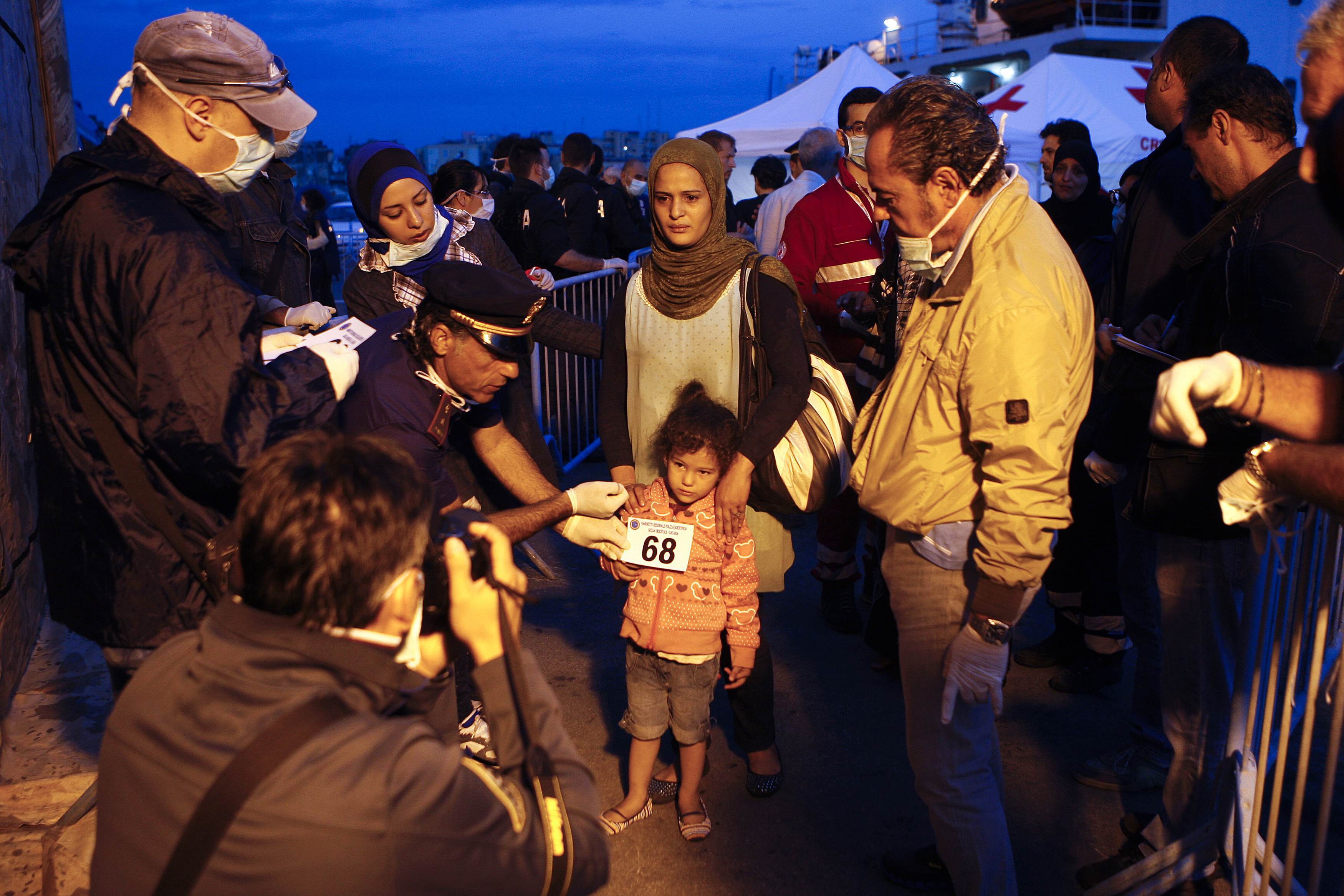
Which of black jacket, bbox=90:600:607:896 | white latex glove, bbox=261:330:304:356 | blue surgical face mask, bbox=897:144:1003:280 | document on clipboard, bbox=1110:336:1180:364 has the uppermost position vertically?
blue surgical face mask, bbox=897:144:1003:280

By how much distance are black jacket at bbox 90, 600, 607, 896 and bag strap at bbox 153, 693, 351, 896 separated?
0.01m

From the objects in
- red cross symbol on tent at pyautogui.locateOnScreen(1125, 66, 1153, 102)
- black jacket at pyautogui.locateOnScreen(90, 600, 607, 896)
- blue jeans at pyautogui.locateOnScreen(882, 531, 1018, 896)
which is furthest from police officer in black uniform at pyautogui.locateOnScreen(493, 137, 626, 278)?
red cross symbol on tent at pyautogui.locateOnScreen(1125, 66, 1153, 102)

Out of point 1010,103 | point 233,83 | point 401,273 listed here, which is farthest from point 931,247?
point 1010,103

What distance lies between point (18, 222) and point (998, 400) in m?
3.94

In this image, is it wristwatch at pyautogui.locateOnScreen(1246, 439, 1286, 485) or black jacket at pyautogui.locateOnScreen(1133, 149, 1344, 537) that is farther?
black jacket at pyautogui.locateOnScreen(1133, 149, 1344, 537)

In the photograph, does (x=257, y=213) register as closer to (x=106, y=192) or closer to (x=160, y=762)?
(x=106, y=192)

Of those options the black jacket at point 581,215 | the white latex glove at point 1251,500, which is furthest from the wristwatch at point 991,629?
the black jacket at point 581,215

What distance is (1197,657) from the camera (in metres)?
2.77

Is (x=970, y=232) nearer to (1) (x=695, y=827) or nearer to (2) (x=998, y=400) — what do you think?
(2) (x=998, y=400)

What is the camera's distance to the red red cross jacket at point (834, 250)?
475cm

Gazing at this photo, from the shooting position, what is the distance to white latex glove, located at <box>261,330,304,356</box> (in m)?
2.24

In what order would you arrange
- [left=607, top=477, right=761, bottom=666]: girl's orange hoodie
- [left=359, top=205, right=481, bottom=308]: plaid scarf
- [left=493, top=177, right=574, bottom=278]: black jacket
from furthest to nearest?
[left=493, top=177, right=574, bottom=278]: black jacket < [left=359, top=205, right=481, bottom=308]: plaid scarf < [left=607, top=477, right=761, bottom=666]: girl's orange hoodie

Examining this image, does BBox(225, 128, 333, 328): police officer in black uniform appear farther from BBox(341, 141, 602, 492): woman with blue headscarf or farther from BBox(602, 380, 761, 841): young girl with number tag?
BBox(602, 380, 761, 841): young girl with number tag

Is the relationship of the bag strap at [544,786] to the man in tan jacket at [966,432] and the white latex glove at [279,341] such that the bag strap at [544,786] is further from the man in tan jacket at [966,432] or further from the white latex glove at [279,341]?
the man in tan jacket at [966,432]
